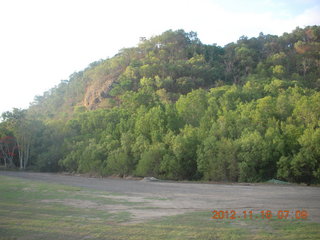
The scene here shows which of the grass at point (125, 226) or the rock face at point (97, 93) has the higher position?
the rock face at point (97, 93)

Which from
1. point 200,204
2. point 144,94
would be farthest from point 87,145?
point 200,204

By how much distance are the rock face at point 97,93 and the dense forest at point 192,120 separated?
25 cm

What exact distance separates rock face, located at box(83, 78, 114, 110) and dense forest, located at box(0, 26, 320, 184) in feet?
0.81

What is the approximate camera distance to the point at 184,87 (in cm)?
6100

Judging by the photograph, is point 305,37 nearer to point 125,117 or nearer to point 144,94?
point 144,94

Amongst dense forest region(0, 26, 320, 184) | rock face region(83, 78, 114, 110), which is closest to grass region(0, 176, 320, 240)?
dense forest region(0, 26, 320, 184)

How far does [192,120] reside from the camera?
135ft

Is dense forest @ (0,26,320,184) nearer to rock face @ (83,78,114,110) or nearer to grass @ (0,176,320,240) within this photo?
rock face @ (83,78,114,110)
